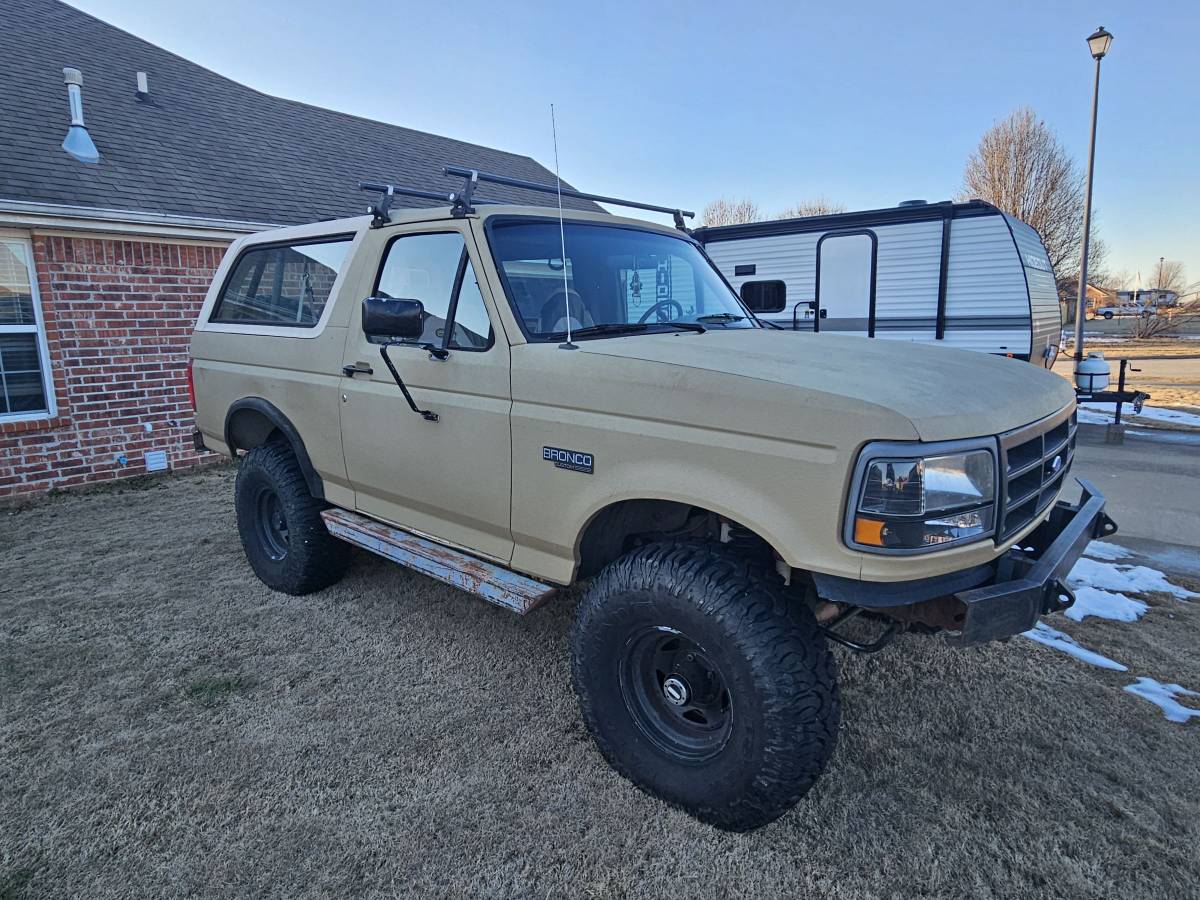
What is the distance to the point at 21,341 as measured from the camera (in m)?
7.19

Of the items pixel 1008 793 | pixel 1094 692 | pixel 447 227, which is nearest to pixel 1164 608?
pixel 1094 692

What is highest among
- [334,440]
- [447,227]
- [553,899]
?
[447,227]

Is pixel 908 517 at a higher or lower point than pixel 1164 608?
higher

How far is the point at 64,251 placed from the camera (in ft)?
24.0

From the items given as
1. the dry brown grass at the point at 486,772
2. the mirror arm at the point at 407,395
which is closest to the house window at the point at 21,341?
the dry brown grass at the point at 486,772

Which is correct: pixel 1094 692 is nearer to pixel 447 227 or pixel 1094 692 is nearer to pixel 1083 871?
pixel 1083 871

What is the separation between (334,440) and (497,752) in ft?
6.20

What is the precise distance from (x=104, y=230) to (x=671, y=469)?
7861mm

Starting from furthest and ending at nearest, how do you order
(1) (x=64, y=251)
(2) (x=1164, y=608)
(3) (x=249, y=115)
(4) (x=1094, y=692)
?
(3) (x=249, y=115), (1) (x=64, y=251), (2) (x=1164, y=608), (4) (x=1094, y=692)

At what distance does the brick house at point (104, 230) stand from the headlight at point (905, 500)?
8202 millimetres

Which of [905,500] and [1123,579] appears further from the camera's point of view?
[1123,579]

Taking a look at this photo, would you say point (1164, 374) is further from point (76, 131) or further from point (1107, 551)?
point (76, 131)

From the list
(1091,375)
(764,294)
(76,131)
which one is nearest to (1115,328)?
(1091,375)

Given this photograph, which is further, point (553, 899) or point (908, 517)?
point (553, 899)
